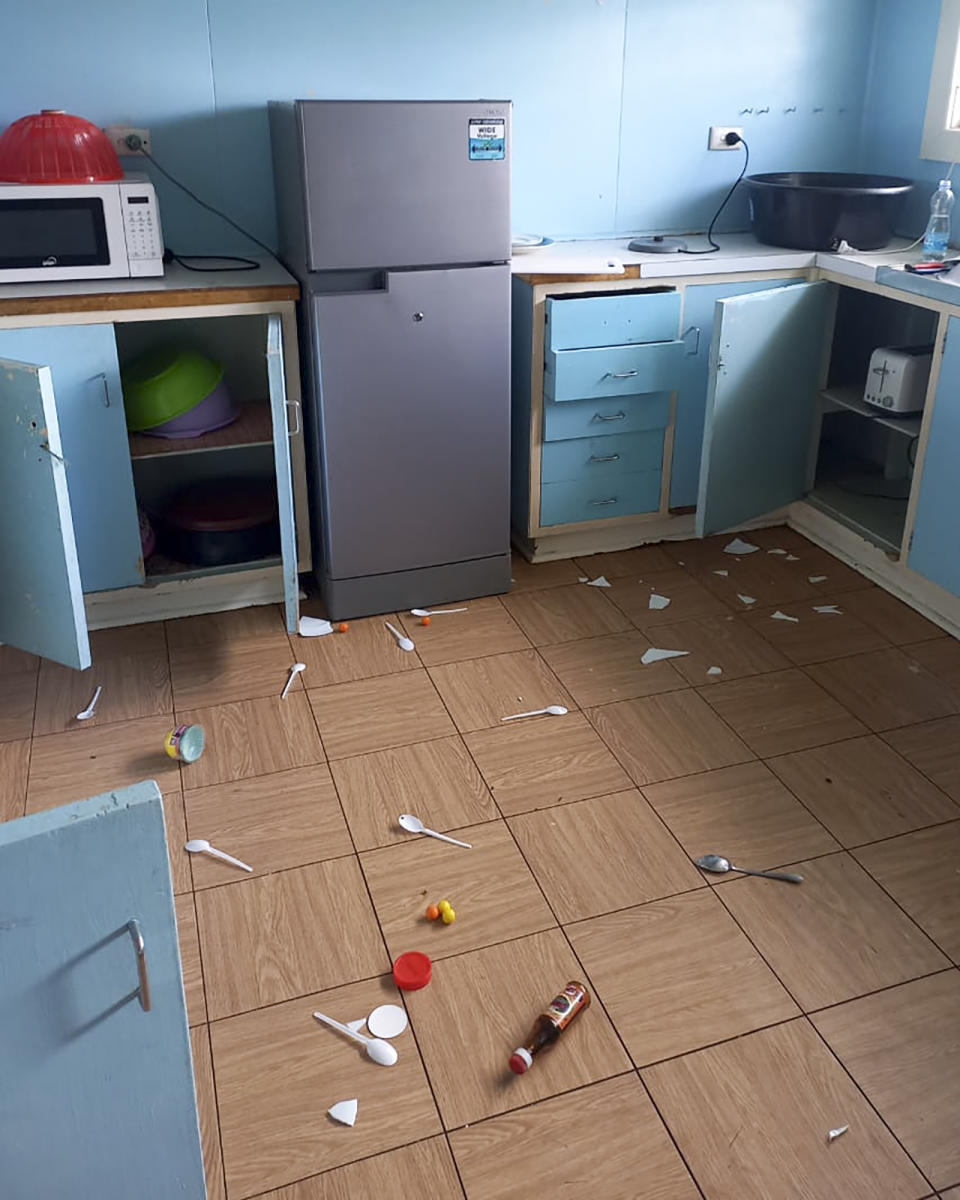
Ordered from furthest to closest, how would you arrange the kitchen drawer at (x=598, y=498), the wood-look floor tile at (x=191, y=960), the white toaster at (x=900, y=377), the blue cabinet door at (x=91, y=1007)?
the kitchen drawer at (x=598, y=498)
the white toaster at (x=900, y=377)
the wood-look floor tile at (x=191, y=960)
the blue cabinet door at (x=91, y=1007)

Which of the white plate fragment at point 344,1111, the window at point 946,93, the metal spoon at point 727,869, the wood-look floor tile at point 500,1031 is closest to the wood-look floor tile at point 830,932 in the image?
the metal spoon at point 727,869

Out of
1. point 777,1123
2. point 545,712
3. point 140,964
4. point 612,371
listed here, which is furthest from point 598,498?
point 140,964

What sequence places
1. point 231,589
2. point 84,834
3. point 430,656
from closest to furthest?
point 84,834 < point 430,656 < point 231,589

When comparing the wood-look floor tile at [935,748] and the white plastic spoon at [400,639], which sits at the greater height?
the white plastic spoon at [400,639]

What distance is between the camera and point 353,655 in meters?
2.80

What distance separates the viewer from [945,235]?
10.4 feet

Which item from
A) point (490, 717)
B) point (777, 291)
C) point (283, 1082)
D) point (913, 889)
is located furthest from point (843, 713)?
point (283, 1082)

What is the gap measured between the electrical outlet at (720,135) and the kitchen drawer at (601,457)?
3.24 feet

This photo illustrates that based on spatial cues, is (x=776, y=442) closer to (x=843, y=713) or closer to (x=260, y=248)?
(x=843, y=713)

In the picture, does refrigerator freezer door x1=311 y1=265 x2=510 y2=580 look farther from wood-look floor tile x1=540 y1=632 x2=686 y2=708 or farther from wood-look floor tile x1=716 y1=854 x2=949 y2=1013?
wood-look floor tile x1=716 y1=854 x2=949 y2=1013

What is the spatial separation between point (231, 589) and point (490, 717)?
0.92 m

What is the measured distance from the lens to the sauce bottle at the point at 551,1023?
64.9 inches

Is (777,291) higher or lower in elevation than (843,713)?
higher

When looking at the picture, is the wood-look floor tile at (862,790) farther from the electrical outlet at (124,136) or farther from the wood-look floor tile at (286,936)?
the electrical outlet at (124,136)
